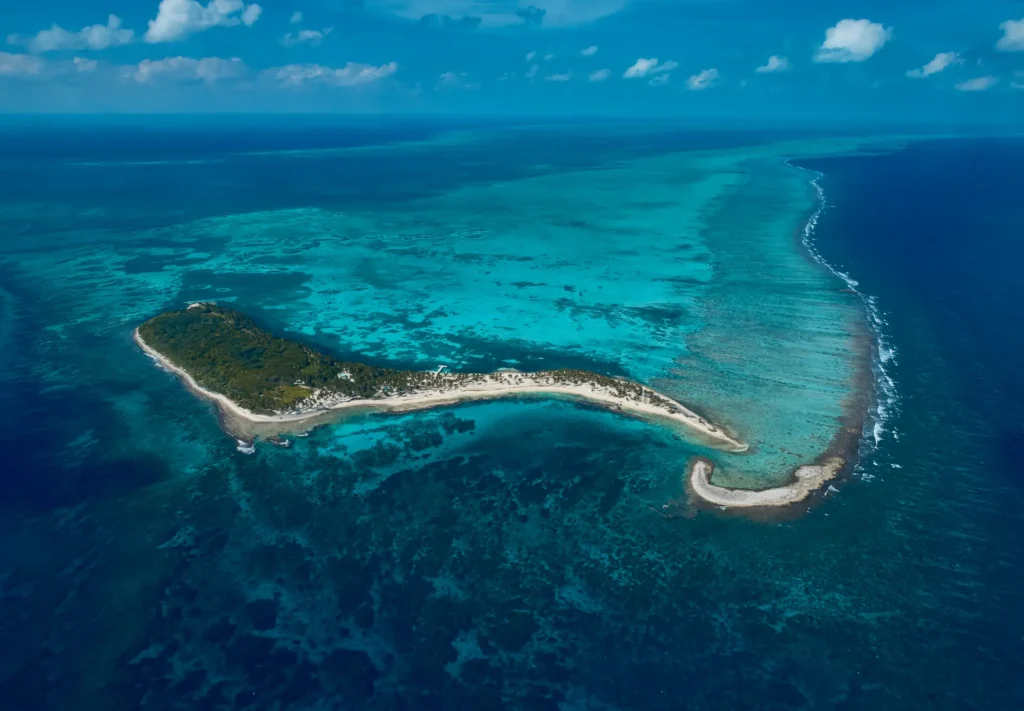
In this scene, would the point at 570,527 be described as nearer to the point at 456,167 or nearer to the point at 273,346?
the point at 273,346

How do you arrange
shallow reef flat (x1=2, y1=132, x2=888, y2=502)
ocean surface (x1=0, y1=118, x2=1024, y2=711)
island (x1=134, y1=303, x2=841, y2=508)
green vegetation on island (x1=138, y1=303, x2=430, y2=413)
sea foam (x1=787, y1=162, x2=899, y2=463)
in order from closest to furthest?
1. ocean surface (x1=0, y1=118, x2=1024, y2=711)
2. sea foam (x1=787, y1=162, x2=899, y2=463)
3. island (x1=134, y1=303, x2=841, y2=508)
4. green vegetation on island (x1=138, y1=303, x2=430, y2=413)
5. shallow reef flat (x1=2, y1=132, x2=888, y2=502)

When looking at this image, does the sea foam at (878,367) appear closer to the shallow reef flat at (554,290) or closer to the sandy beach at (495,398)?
the shallow reef flat at (554,290)

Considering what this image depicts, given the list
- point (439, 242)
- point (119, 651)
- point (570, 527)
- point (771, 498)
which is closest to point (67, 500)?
point (119, 651)

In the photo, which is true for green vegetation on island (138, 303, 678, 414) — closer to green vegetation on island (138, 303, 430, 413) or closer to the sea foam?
green vegetation on island (138, 303, 430, 413)

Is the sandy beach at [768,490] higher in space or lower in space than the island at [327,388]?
lower

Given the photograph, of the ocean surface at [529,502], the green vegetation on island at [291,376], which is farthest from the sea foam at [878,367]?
the green vegetation on island at [291,376]

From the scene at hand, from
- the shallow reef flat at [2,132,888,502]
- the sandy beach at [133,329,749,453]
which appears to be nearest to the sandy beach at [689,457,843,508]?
the shallow reef flat at [2,132,888,502]
